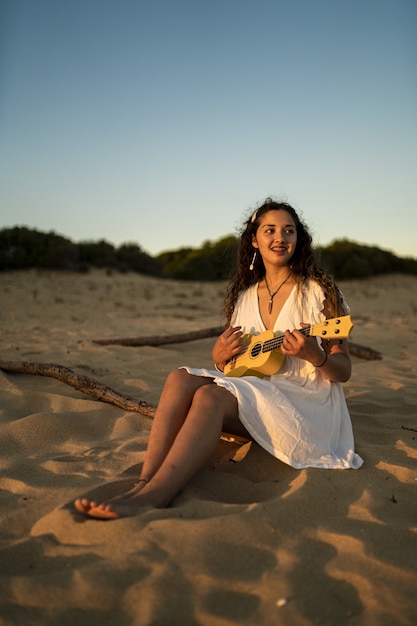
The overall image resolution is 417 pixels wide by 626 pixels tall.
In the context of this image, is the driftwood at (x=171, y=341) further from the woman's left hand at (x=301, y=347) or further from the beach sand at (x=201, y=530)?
the woman's left hand at (x=301, y=347)

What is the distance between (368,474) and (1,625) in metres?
1.86

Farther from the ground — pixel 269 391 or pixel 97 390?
pixel 269 391

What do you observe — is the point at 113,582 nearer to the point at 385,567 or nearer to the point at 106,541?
the point at 106,541

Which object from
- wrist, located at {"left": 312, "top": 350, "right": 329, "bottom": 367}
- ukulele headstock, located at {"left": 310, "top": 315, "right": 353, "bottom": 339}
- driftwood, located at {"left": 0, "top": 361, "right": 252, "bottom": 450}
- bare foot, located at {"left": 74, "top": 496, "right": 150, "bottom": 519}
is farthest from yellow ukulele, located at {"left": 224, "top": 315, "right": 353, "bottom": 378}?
bare foot, located at {"left": 74, "top": 496, "right": 150, "bottom": 519}

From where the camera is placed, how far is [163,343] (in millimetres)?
6223

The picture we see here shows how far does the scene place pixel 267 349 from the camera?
306 centimetres

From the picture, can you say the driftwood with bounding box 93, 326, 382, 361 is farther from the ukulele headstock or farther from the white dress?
the ukulele headstock

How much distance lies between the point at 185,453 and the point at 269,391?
1.97 ft

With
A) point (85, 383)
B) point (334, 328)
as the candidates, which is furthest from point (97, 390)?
point (334, 328)

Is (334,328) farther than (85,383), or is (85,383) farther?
(85,383)

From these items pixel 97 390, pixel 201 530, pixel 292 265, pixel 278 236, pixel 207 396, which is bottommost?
pixel 201 530

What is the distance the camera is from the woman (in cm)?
246

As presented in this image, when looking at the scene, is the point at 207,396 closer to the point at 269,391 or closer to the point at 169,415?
the point at 169,415

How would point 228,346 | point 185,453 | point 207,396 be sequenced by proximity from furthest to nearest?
point 228,346, point 207,396, point 185,453
